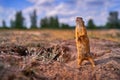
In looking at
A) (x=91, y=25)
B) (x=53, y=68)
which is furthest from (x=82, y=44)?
(x=91, y=25)

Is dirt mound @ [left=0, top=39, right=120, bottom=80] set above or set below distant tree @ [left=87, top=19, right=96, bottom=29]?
above

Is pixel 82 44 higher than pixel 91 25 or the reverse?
higher

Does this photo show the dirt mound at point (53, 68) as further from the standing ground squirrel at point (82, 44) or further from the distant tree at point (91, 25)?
the distant tree at point (91, 25)

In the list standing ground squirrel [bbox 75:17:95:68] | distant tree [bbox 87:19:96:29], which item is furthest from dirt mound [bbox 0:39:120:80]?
distant tree [bbox 87:19:96:29]

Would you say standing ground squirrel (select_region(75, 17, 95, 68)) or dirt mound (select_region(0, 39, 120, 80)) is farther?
standing ground squirrel (select_region(75, 17, 95, 68))

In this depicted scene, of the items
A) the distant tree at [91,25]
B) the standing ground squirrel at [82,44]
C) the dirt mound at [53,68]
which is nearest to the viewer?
the dirt mound at [53,68]

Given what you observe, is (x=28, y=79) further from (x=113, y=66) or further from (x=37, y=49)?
(x=37, y=49)

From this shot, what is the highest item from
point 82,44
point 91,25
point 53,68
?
point 82,44

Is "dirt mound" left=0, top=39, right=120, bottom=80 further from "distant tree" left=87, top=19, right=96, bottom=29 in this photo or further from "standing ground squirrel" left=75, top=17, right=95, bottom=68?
"distant tree" left=87, top=19, right=96, bottom=29

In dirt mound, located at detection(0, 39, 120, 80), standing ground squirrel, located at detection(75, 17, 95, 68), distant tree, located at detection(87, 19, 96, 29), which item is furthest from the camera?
distant tree, located at detection(87, 19, 96, 29)

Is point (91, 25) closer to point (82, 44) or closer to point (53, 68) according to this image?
point (82, 44)

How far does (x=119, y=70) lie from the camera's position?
9.84 metres

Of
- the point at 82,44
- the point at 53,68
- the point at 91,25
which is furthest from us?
the point at 91,25

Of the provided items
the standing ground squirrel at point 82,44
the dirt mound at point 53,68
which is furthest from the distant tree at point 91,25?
the standing ground squirrel at point 82,44
